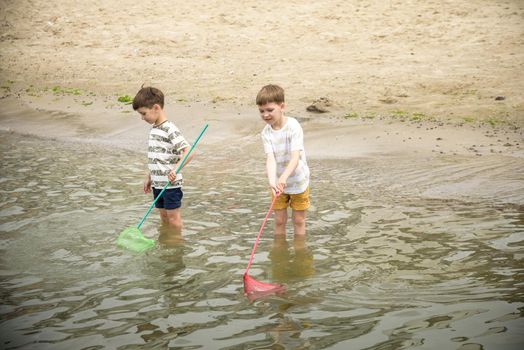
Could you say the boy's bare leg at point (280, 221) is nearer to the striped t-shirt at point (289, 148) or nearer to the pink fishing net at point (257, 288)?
the striped t-shirt at point (289, 148)

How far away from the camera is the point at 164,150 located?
569cm

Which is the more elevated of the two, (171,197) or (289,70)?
(289,70)

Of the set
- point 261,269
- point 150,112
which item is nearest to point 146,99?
point 150,112

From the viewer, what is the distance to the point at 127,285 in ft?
15.3

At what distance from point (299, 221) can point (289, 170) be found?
2.42 ft

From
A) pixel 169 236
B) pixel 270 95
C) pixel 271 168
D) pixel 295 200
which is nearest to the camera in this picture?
pixel 270 95

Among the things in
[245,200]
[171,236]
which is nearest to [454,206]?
[245,200]

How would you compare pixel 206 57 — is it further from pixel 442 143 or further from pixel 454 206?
pixel 454 206

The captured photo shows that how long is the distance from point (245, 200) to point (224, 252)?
1753mm

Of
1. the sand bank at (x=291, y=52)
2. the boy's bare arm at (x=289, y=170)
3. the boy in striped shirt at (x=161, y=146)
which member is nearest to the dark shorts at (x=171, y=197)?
the boy in striped shirt at (x=161, y=146)

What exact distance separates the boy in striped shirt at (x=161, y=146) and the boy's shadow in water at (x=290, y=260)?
1.04m

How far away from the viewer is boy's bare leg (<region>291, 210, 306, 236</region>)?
18.3 ft

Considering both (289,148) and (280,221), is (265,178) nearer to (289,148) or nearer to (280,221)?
(280,221)

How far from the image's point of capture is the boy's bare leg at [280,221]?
18.4ft
